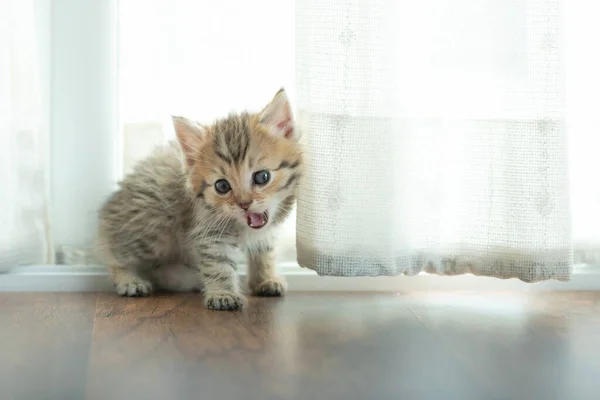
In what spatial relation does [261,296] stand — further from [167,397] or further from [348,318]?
[167,397]

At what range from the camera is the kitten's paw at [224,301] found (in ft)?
5.41

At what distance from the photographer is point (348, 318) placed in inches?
62.6

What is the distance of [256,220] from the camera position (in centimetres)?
165

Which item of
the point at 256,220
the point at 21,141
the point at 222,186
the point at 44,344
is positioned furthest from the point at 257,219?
the point at 21,141

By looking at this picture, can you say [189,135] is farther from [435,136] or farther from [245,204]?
[435,136]

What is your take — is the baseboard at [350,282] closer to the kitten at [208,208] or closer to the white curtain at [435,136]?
the kitten at [208,208]

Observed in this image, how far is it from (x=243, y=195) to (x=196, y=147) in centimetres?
19

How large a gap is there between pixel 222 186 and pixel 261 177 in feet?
0.32

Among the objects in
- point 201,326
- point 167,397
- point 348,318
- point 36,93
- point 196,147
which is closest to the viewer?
point 167,397

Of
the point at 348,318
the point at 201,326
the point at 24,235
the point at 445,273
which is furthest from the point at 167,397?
the point at 24,235

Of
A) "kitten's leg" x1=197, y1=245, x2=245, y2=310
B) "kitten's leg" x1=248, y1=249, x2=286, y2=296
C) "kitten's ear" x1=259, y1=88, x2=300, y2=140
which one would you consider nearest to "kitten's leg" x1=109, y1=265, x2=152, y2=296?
"kitten's leg" x1=197, y1=245, x2=245, y2=310

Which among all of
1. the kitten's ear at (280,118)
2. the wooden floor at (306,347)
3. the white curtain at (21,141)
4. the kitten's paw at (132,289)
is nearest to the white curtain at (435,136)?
the kitten's ear at (280,118)

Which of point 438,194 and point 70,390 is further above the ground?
point 438,194

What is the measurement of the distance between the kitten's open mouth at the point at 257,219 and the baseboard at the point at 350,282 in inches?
11.9
